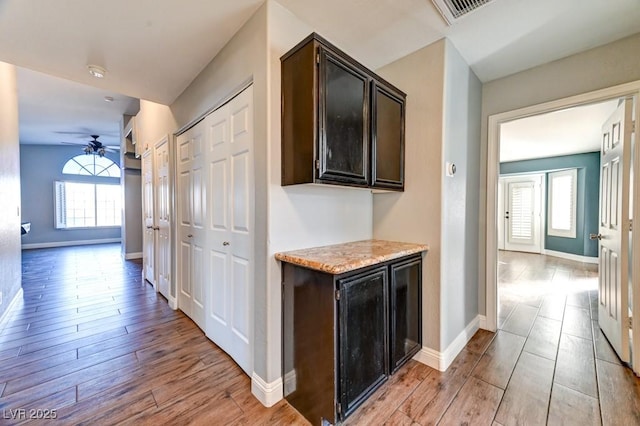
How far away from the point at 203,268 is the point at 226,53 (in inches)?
72.6

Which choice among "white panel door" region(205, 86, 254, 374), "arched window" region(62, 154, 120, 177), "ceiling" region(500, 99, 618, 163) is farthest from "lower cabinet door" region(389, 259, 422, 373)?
"arched window" region(62, 154, 120, 177)

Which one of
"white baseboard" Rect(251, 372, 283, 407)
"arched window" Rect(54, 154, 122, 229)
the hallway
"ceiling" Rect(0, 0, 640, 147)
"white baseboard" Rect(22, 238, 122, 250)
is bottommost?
the hallway

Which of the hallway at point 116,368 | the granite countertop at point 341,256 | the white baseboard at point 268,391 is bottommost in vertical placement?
the hallway at point 116,368

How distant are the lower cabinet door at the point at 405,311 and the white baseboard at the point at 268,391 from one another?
2.41ft

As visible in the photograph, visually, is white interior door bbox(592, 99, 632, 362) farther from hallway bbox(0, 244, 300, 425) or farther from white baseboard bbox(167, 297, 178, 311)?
white baseboard bbox(167, 297, 178, 311)

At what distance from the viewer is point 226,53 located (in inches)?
78.0

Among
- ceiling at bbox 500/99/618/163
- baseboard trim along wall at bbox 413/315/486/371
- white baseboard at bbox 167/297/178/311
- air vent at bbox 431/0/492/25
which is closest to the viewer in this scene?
air vent at bbox 431/0/492/25

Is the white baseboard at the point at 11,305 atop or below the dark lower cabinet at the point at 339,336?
below

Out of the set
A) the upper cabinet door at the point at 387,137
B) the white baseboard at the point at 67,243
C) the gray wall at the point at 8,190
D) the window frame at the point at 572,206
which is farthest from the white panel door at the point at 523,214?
the white baseboard at the point at 67,243

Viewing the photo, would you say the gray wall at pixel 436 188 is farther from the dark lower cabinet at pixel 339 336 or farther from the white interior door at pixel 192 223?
the white interior door at pixel 192 223

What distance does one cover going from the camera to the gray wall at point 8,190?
8.91 ft

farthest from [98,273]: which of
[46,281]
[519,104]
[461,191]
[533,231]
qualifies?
[533,231]

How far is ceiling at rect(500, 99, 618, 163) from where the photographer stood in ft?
11.3

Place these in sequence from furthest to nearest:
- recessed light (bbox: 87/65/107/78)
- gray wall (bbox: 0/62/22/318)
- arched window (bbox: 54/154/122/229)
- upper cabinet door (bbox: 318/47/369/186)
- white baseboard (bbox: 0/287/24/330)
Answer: arched window (bbox: 54/154/122/229)
gray wall (bbox: 0/62/22/318)
white baseboard (bbox: 0/287/24/330)
recessed light (bbox: 87/65/107/78)
upper cabinet door (bbox: 318/47/369/186)
